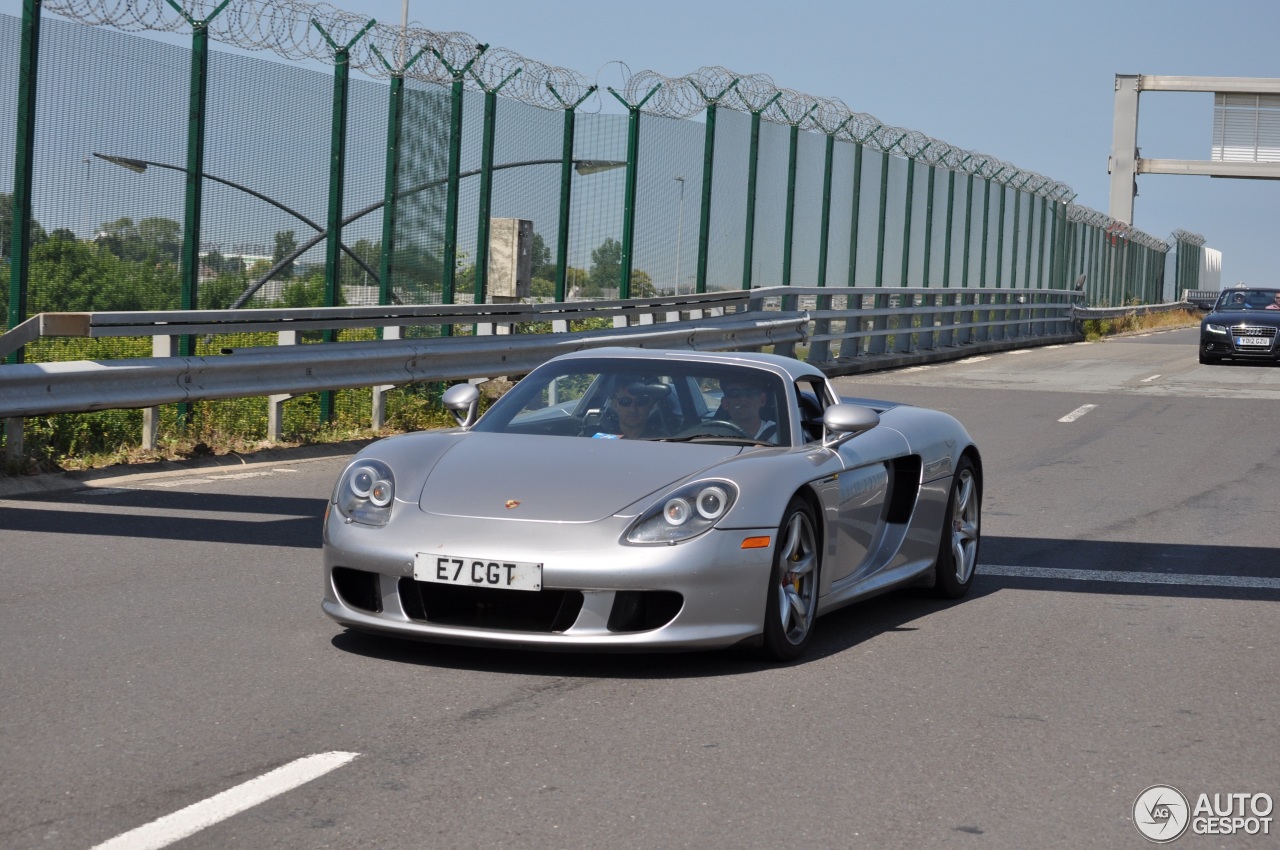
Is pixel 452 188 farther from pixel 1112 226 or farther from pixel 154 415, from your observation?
pixel 1112 226

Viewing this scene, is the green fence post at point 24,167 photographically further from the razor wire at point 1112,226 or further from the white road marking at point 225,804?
the razor wire at point 1112,226

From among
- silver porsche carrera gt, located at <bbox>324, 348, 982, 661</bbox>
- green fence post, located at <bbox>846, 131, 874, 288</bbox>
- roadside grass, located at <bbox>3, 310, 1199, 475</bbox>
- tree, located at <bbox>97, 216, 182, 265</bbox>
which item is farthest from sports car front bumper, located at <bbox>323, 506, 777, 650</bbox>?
green fence post, located at <bbox>846, 131, 874, 288</bbox>

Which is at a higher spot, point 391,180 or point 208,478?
point 391,180

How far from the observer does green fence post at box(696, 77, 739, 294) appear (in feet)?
74.5

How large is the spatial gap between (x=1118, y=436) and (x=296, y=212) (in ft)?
26.0

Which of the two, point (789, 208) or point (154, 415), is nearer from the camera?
point (154, 415)

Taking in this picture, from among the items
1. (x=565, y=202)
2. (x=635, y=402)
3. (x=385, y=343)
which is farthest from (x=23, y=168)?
(x=565, y=202)

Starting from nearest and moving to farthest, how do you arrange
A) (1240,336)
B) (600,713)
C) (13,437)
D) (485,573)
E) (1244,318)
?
(600,713)
(485,573)
(13,437)
(1240,336)
(1244,318)

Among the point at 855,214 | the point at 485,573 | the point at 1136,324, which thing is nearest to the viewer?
the point at 485,573

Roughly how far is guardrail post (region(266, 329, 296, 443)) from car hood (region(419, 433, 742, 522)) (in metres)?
6.40

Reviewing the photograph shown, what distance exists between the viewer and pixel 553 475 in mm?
6227

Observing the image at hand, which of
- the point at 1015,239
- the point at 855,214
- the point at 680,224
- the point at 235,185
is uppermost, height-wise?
the point at 1015,239

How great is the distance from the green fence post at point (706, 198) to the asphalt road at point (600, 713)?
13514 mm

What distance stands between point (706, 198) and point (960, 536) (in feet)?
50.2
